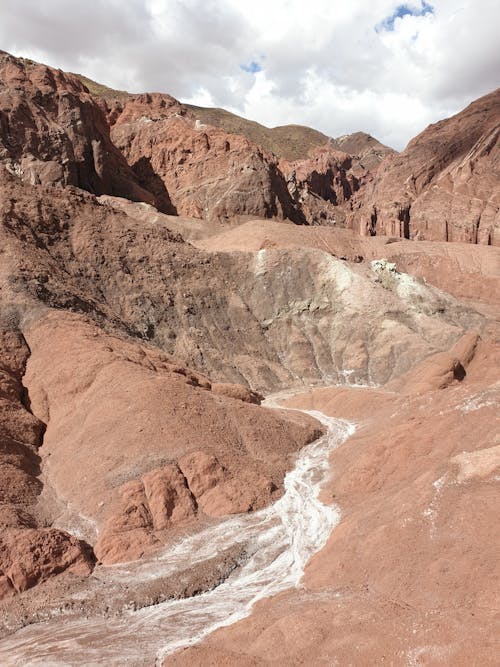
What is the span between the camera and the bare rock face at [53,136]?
196ft

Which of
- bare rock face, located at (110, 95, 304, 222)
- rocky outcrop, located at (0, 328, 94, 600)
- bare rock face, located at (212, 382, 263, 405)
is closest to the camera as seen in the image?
rocky outcrop, located at (0, 328, 94, 600)

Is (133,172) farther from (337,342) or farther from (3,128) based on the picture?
(337,342)

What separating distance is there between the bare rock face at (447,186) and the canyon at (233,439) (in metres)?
13.8

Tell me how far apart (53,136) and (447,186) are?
5694cm

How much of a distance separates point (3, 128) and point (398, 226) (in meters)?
55.9

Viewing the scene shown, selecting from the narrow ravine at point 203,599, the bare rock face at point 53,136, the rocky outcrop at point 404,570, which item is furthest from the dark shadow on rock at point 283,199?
the narrow ravine at point 203,599

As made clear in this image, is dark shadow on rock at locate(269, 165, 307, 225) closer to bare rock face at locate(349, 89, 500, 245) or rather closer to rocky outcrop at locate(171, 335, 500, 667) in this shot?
bare rock face at locate(349, 89, 500, 245)

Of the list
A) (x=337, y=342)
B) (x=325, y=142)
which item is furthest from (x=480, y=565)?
(x=325, y=142)

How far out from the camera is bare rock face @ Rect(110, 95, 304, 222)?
71.4 meters

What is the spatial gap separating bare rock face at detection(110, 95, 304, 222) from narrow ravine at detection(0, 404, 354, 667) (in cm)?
5652

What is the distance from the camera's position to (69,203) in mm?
43000

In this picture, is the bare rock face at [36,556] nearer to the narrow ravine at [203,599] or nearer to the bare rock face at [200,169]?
the narrow ravine at [203,599]

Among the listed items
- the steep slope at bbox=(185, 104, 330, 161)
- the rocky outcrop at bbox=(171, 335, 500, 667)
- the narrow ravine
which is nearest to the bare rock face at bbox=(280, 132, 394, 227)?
the steep slope at bbox=(185, 104, 330, 161)

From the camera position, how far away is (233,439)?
2184cm
